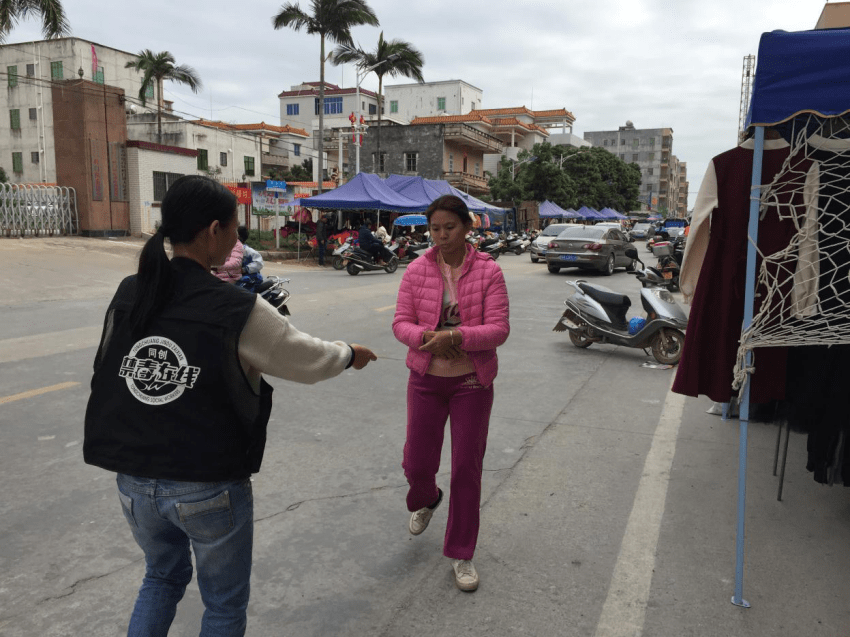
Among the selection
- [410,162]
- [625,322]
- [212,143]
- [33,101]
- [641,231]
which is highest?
[33,101]

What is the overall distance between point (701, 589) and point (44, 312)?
10.8 m

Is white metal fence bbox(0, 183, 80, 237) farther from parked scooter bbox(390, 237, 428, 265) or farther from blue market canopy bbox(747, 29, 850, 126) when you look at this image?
blue market canopy bbox(747, 29, 850, 126)

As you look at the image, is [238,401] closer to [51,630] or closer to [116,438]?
[116,438]

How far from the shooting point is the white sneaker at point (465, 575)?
9.76 feet

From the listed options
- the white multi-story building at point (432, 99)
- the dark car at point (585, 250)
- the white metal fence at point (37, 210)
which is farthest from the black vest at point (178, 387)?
the white multi-story building at point (432, 99)

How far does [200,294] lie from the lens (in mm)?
1813

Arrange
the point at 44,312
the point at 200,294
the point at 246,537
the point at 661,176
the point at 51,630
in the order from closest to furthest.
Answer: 1. the point at 200,294
2. the point at 246,537
3. the point at 51,630
4. the point at 44,312
5. the point at 661,176

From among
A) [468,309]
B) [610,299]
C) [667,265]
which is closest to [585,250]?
[667,265]

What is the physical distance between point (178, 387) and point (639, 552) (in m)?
2.48

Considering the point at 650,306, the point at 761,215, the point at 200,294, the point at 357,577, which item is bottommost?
the point at 357,577

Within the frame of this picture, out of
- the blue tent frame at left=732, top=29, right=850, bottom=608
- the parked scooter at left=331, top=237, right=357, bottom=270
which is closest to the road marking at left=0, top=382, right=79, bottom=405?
the blue tent frame at left=732, top=29, right=850, bottom=608

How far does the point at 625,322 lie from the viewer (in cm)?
858

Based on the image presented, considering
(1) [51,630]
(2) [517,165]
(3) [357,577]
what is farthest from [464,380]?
(2) [517,165]

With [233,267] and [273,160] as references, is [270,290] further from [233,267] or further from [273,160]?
[273,160]
